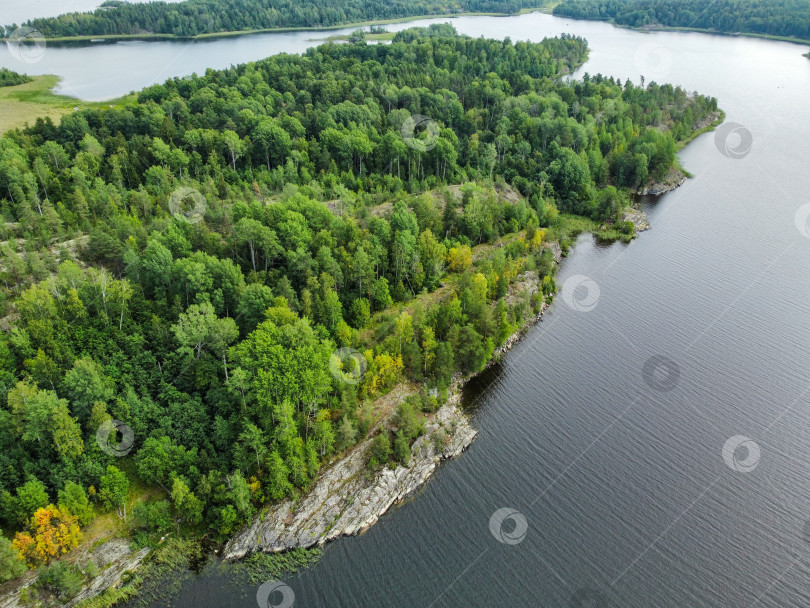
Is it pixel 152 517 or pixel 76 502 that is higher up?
pixel 76 502

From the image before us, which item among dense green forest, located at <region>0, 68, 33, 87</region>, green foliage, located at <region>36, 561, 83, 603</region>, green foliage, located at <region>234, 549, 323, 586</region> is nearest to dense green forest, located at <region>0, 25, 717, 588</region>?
green foliage, located at <region>36, 561, 83, 603</region>

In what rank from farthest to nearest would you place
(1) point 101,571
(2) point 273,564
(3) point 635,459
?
(3) point 635,459 < (2) point 273,564 < (1) point 101,571

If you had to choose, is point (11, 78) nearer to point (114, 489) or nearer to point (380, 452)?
point (114, 489)

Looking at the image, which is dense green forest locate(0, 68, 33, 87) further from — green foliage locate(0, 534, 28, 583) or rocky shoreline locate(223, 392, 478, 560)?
rocky shoreline locate(223, 392, 478, 560)

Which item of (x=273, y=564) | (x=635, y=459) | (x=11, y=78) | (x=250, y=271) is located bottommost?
(x=635, y=459)

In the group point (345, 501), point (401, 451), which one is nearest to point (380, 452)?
point (401, 451)

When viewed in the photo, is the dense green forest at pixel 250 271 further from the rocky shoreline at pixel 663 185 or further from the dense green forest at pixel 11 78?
the dense green forest at pixel 11 78

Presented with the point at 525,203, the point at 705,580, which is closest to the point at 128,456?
the point at 705,580
